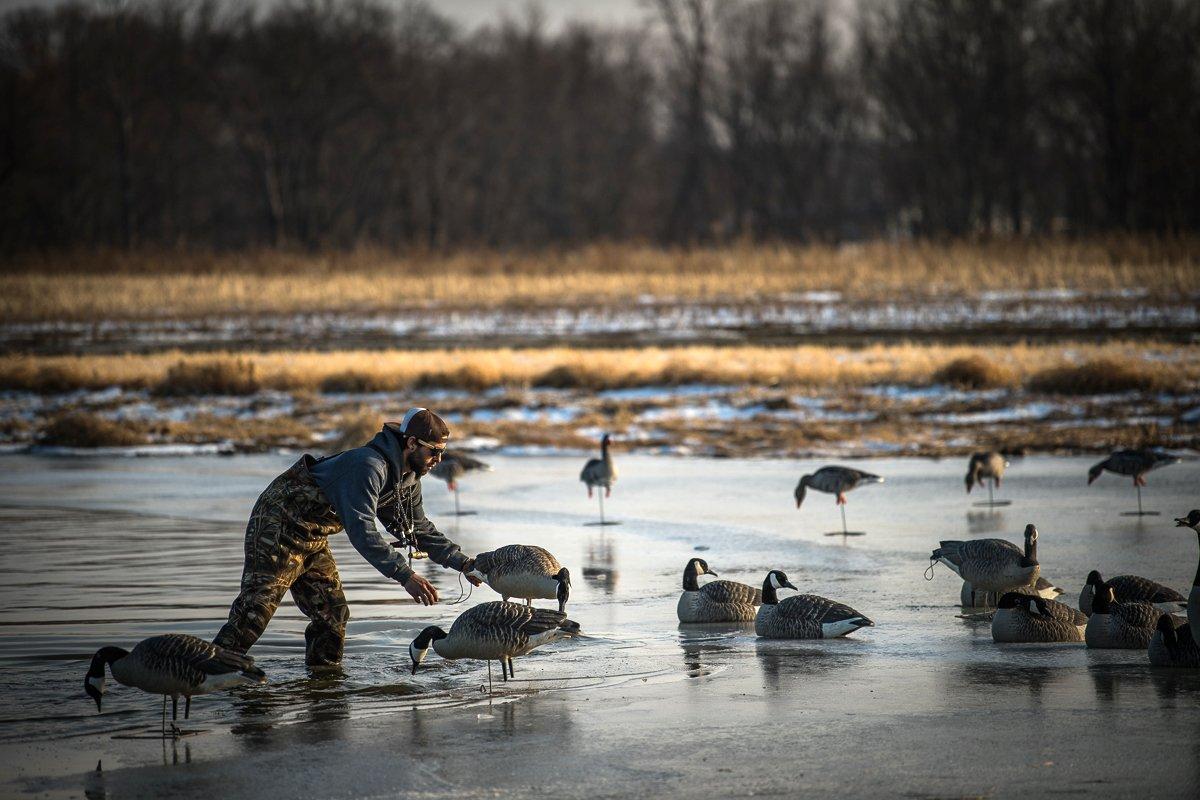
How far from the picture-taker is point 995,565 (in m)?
9.46

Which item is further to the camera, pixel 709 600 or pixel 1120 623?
pixel 709 600

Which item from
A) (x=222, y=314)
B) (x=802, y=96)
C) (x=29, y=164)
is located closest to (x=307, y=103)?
(x=29, y=164)

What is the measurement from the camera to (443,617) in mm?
10008

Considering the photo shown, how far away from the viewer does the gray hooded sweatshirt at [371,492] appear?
757 cm

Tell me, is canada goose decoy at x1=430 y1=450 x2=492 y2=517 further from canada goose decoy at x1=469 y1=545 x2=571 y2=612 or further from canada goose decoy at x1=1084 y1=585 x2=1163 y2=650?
canada goose decoy at x1=1084 y1=585 x2=1163 y2=650

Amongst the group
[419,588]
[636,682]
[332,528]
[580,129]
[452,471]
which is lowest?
[636,682]

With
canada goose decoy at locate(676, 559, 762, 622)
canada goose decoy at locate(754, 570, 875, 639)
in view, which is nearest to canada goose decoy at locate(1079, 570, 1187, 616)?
canada goose decoy at locate(754, 570, 875, 639)

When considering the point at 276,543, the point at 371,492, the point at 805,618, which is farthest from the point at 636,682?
the point at 276,543

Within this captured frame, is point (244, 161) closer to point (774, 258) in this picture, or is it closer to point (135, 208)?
point (135, 208)

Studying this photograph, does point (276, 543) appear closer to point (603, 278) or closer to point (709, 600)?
point (709, 600)

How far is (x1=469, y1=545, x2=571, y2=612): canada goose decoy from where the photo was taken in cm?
948

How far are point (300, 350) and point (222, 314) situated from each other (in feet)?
28.6

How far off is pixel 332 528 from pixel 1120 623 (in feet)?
15.8

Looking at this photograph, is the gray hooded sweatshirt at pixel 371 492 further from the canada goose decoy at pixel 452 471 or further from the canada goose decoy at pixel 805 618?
the canada goose decoy at pixel 452 471
